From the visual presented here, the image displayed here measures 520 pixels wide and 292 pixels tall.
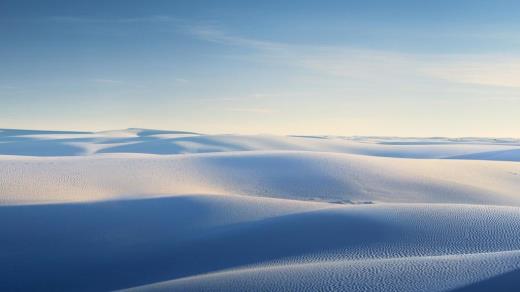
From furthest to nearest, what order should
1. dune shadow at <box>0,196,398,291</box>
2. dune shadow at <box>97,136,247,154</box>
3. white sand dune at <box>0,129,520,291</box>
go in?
dune shadow at <box>97,136,247,154</box>
dune shadow at <box>0,196,398,291</box>
white sand dune at <box>0,129,520,291</box>

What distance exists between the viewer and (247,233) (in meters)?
11.0

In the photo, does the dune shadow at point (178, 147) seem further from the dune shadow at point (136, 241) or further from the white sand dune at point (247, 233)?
the dune shadow at point (136, 241)

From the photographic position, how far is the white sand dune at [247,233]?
757 cm

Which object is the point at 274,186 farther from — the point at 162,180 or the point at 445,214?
the point at 445,214

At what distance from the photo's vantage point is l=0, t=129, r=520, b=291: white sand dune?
7574 mm

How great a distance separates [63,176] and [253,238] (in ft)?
36.4

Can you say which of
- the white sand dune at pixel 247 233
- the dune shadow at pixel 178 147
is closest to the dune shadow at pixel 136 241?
the white sand dune at pixel 247 233

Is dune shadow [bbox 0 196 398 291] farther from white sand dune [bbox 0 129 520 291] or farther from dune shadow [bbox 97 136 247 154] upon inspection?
dune shadow [bbox 97 136 247 154]

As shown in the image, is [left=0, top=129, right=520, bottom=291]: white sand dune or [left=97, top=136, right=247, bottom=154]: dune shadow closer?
[left=0, top=129, right=520, bottom=291]: white sand dune

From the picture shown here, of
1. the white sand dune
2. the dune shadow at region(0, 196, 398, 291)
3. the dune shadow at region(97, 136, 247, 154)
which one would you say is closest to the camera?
the white sand dune

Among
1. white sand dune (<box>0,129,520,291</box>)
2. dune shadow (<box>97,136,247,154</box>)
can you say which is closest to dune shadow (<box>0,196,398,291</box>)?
white sand dune (<box>0,129,520,291</box>)

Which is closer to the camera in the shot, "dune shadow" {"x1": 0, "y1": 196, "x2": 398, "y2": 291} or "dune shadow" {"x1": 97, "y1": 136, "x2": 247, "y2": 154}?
"dune shadow" {"x1": 0, "y1": 196, "x2": 398, "y2": 291}

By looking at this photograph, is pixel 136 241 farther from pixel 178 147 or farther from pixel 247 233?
pixel 178 147

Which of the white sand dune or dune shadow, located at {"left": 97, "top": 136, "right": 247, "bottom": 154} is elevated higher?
dune shadow, located at {"left": 97, "top": 136, "right": 247, "bottom": 154}
